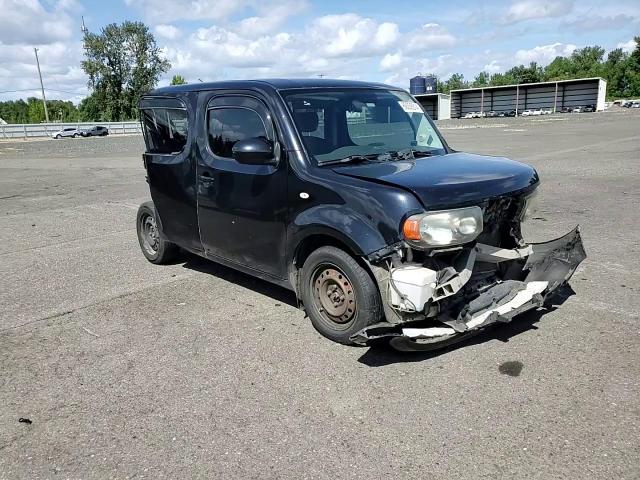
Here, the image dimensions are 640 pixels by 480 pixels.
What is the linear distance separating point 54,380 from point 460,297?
2847mm

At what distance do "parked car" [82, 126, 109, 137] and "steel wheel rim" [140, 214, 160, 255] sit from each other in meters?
58.8

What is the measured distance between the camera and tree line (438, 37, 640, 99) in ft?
411

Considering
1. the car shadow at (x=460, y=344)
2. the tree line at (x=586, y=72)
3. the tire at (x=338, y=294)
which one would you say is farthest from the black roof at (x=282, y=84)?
the tree line at (x=586, y=72)

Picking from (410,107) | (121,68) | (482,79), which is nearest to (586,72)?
(482,79)

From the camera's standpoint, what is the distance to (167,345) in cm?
421

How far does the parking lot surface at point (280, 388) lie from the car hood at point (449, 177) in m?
1.12

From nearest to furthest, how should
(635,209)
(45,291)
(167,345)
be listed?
(167,345)
(45,291)
(635,209)

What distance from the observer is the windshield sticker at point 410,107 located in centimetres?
507

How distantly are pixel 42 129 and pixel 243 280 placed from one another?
62.1m

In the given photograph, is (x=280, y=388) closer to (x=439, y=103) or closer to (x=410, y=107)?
(x=410, y=107)

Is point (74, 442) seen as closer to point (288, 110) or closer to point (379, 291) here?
point (379, 291)

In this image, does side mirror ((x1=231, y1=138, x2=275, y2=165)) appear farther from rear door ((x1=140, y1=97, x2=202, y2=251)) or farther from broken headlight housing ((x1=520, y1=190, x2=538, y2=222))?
broken headlight housing ((x1=520, y1=190, x2=538, y2=222))

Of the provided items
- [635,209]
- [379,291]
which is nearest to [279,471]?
[379,291]

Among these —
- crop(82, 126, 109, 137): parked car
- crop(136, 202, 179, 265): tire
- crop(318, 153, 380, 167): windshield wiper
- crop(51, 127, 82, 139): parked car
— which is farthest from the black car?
crop(82, 126, 109, 137): parked car
